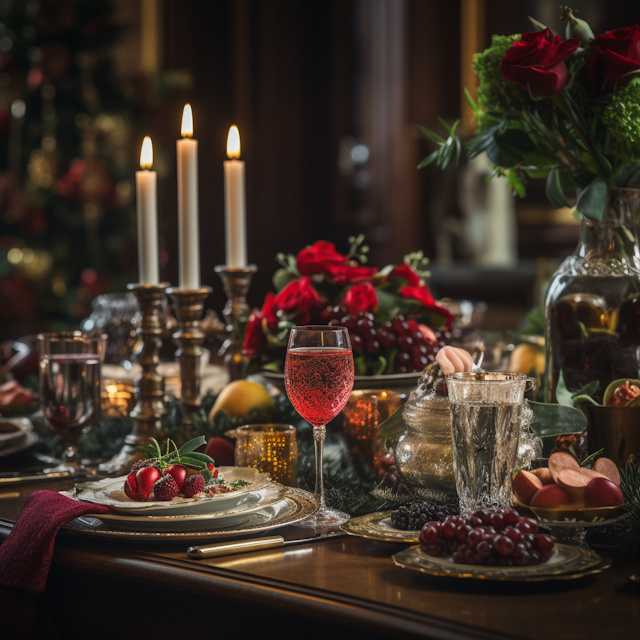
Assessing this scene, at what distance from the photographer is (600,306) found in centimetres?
108

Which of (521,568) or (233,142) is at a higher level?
(233,142)

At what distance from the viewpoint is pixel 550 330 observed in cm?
112

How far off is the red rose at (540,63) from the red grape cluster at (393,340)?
1.28 ft

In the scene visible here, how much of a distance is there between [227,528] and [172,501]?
0.06m

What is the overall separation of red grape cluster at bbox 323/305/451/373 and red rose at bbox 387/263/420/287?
0.12 m

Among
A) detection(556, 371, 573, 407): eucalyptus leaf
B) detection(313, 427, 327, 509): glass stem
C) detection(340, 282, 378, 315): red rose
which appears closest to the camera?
detection(313, 427, 327, 509): glass stem

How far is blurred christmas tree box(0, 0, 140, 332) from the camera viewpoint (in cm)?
386

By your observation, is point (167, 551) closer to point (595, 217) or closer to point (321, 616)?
point (321, 616)

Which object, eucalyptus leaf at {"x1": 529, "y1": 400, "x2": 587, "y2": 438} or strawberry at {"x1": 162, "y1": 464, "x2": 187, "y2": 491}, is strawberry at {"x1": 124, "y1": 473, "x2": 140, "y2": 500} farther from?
eucalyptus leaf at {"x1": 529, "y1": 400, "x2": 587, "y2": 438}

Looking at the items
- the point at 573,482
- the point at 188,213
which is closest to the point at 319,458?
the point at 573,482

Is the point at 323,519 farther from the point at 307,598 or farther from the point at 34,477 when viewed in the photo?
the point at 34,477

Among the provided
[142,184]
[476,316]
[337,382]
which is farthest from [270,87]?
[337,382]

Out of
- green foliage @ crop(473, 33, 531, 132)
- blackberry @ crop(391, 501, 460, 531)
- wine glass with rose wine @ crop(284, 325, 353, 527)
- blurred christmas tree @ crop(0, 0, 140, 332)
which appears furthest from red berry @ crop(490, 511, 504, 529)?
blurred christmas tree @ crop(0, 0, 140, 332)

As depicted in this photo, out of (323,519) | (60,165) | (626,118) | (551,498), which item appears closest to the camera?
(551,498)
